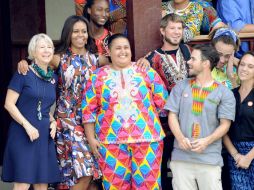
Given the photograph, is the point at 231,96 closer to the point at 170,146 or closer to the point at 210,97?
the point at 210,97

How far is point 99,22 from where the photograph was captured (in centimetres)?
688

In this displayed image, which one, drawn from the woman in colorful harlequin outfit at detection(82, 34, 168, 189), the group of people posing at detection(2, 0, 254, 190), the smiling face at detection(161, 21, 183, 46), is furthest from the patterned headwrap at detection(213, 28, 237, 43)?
the woman in colorful harlequin outfit at detection(82, 34, 168, 189)

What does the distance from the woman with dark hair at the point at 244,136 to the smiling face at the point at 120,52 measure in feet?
3.28

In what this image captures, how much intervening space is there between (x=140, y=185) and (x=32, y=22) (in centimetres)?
295

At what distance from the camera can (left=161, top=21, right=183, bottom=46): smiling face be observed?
6.49 m

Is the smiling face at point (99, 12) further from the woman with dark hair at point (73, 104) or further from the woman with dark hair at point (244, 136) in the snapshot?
the woman with dark hair at point (244, 136)

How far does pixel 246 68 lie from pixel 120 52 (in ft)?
3.65

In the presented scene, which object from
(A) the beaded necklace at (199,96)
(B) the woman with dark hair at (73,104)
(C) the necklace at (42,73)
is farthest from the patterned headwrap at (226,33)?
(C) the necklace at (42,73)

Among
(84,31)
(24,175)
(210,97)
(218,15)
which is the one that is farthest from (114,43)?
(218,15)

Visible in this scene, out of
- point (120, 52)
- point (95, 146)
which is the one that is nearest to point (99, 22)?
point (120, 52)

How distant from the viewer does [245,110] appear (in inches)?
244

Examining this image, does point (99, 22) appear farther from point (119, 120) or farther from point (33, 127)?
point (33, 127)

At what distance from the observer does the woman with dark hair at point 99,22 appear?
22.5ft

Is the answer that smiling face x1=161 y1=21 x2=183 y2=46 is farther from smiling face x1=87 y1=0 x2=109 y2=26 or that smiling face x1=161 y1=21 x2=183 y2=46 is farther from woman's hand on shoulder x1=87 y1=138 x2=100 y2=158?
woman's hand on shoulder x1=87 y1=138 x2=100 y2=158
